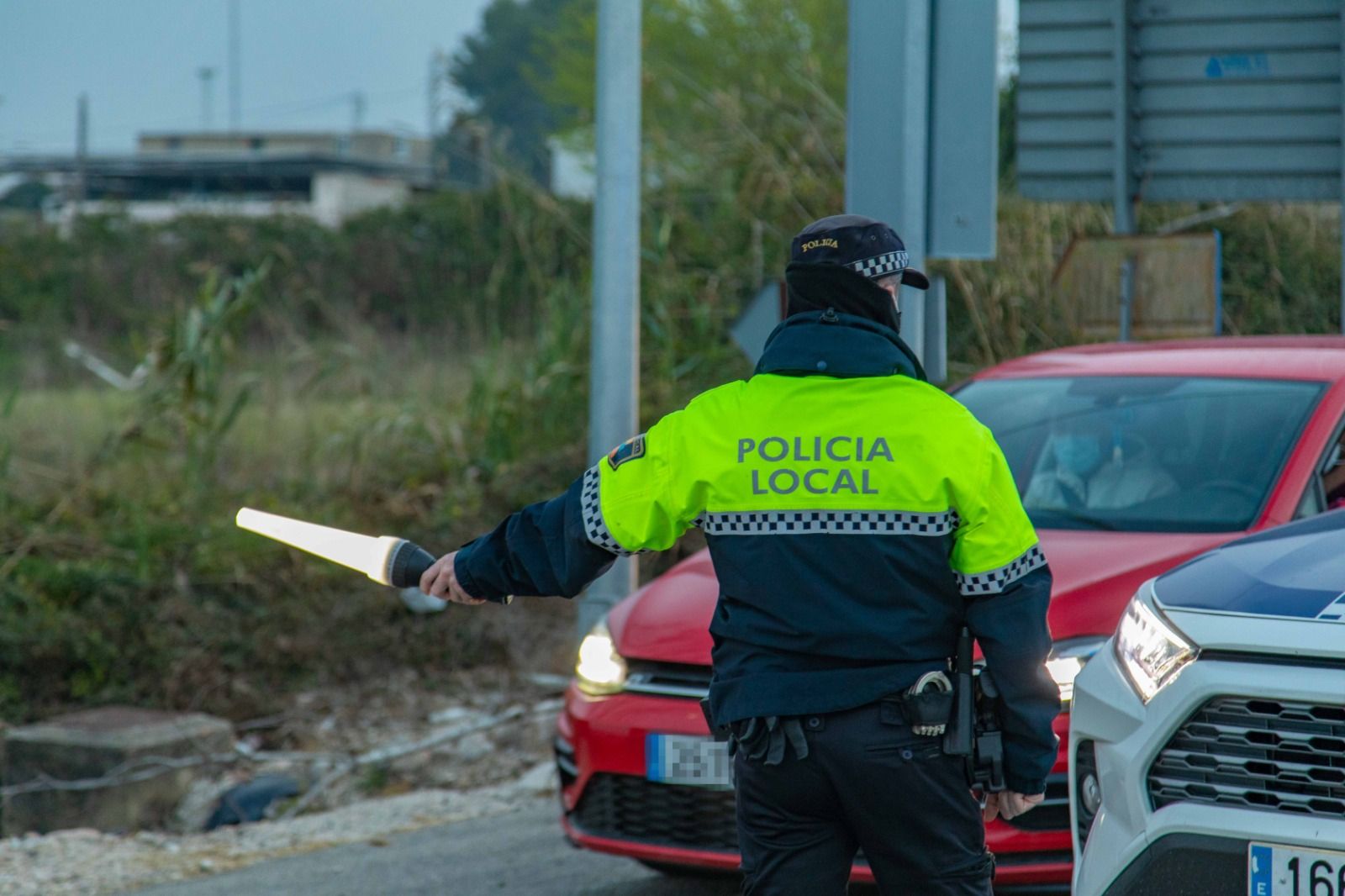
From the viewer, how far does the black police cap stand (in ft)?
9.25

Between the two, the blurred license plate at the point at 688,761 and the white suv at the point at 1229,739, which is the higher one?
the white suv at the point at 1229,739

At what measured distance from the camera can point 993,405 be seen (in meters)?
5.23

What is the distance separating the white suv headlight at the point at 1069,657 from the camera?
12.4 feet

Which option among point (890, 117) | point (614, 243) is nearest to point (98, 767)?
point (614, 243)

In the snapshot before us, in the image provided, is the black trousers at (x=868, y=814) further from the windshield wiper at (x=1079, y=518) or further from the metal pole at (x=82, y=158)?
the metal pole at (x=82, y=158)

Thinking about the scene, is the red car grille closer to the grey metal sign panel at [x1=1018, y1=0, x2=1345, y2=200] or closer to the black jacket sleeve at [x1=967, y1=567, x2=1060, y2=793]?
the black jacket sleeve at [x1=967, y1=567, x2=1060, y2=793]

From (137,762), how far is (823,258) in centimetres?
480

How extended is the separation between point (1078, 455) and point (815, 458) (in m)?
2.41

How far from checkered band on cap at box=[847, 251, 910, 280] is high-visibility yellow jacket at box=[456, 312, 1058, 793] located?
9 cm

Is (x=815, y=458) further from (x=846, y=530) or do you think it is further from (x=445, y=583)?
(x=445, y=583)

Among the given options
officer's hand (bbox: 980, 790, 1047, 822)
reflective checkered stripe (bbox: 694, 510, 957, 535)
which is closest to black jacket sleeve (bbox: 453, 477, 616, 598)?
reflective checkered stripe (bbox: 694, 510, 957, 535)

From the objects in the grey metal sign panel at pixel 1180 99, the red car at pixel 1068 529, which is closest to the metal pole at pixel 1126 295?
the grey metal sign panel at pixel 1180 99

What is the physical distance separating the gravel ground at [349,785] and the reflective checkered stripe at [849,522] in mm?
3337

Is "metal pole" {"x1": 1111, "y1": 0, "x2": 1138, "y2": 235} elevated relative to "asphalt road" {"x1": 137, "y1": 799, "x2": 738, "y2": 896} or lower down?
elevated
